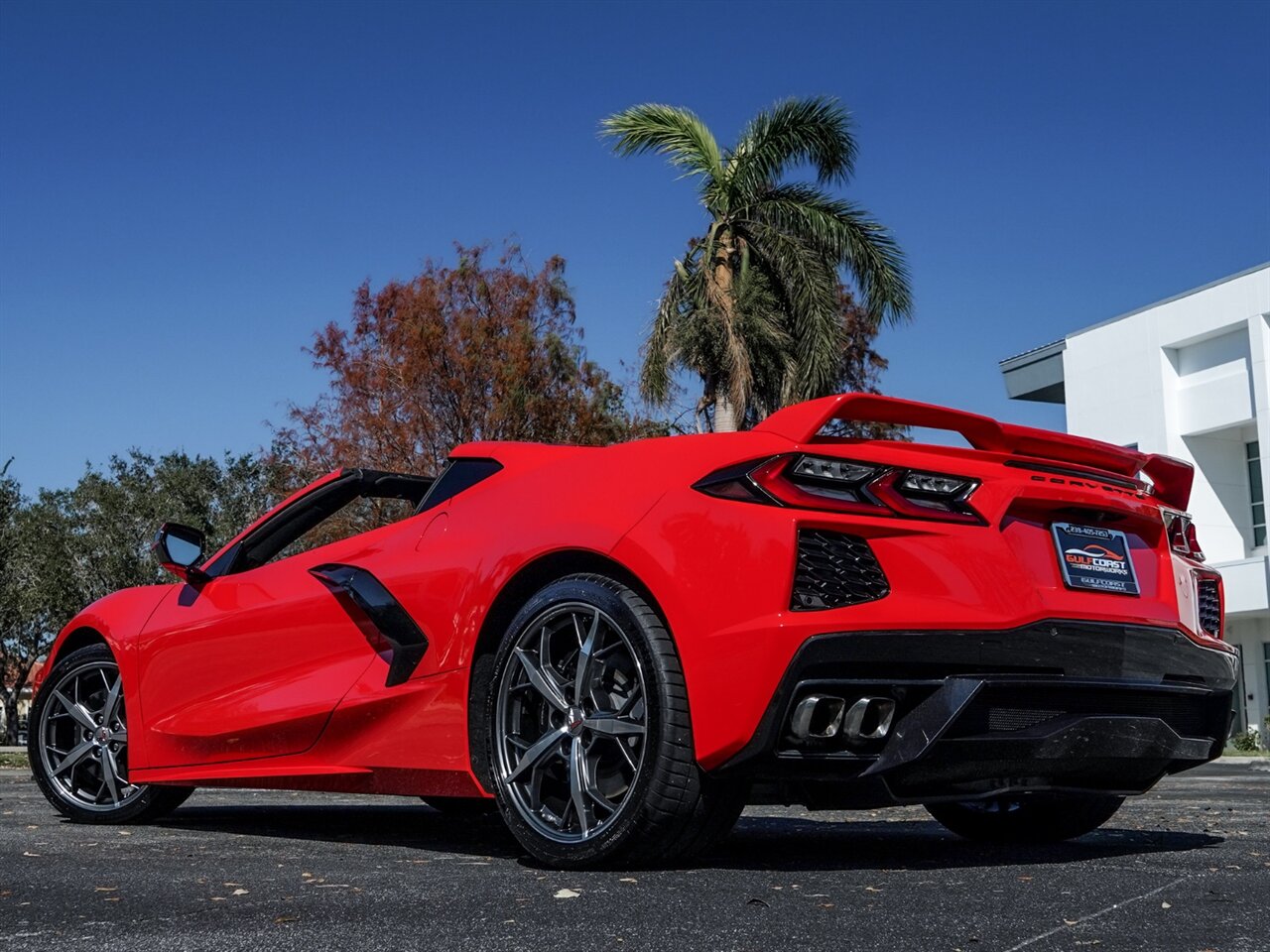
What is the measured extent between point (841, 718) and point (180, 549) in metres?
3.43

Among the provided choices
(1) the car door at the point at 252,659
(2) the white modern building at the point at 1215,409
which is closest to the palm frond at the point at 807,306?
(2) the white modern building at the point at 1215,409

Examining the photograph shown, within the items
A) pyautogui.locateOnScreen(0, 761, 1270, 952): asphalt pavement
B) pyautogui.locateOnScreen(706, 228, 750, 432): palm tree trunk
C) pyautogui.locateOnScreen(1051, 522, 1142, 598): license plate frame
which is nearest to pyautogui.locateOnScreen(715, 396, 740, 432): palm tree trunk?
pyautogui.locateOnScreen(706, 228, 750, 432): palm tree trunk

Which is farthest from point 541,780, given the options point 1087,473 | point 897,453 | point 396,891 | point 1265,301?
point 1265,301

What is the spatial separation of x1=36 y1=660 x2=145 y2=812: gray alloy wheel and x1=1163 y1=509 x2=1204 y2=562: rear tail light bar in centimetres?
414

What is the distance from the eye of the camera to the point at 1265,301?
31.8m

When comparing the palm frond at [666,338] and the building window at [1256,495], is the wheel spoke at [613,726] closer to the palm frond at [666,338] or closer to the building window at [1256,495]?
the palm frond at [666,338]

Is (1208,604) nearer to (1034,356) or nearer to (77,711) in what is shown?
(77,711)

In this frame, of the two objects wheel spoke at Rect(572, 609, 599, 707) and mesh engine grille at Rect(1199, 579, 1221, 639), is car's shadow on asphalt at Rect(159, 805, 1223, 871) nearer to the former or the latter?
wheel spoke at Rect(572, 609, 599, 707)

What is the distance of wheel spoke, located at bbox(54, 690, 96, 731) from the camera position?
6262mm

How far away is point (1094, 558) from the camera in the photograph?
4164 mm

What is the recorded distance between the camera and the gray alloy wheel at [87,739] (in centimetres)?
615

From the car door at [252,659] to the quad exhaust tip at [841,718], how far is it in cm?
176

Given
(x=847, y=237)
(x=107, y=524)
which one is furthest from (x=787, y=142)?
(x=107, y=524)

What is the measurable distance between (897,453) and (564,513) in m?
0.99
